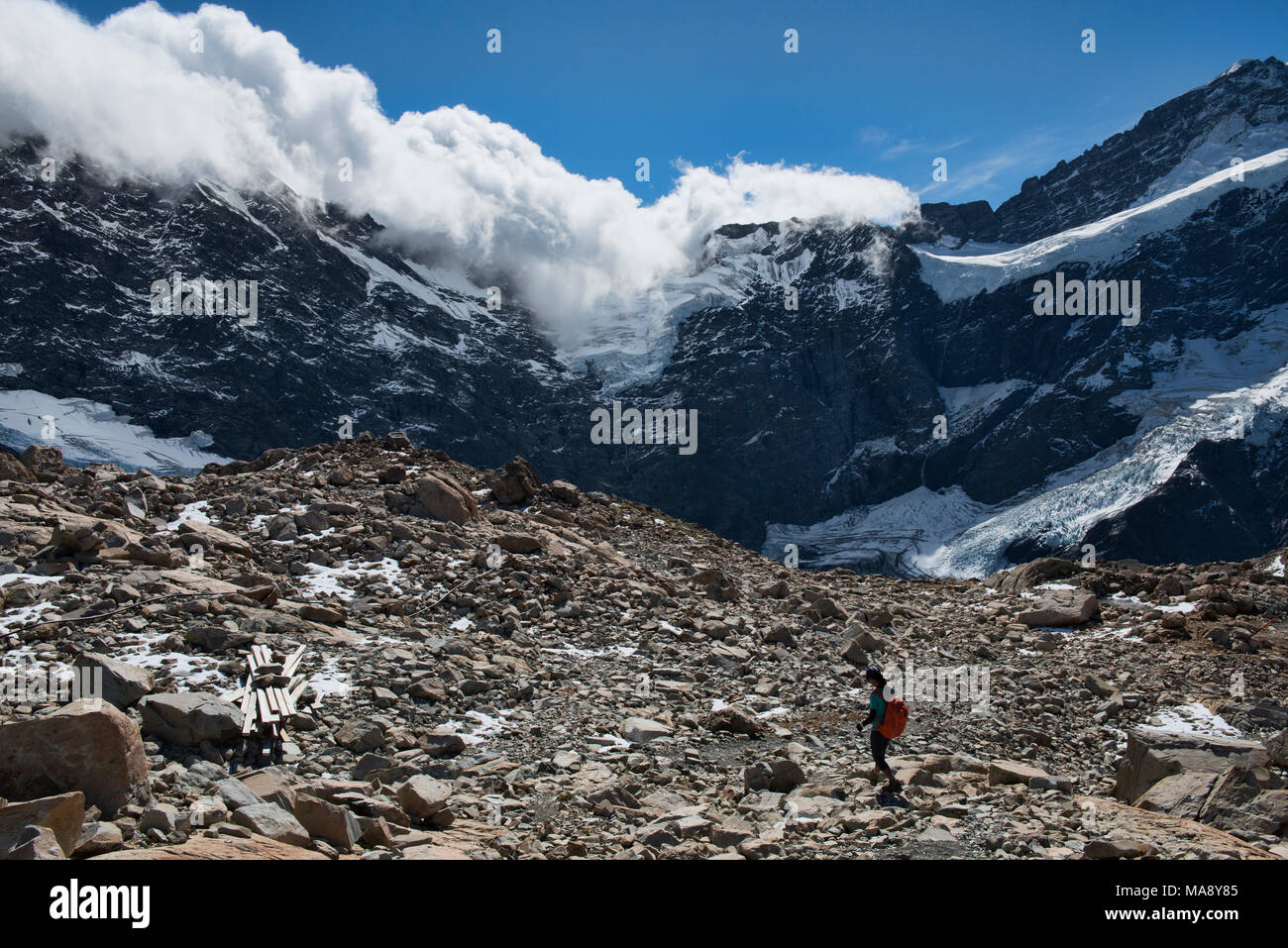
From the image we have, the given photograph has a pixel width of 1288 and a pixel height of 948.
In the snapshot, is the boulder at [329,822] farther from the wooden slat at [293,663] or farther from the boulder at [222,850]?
the wooden slat at [293,663]

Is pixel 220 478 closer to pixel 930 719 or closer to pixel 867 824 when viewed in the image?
pixel 930 719

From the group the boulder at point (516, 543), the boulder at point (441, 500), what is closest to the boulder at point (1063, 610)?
the boulder at point (516, 543)

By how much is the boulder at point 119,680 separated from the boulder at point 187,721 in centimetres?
43

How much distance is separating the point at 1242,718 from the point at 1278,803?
23.6 ft

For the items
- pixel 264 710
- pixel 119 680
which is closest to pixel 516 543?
pixel 264 710

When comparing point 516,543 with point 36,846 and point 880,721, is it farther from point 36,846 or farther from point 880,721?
point 36,846

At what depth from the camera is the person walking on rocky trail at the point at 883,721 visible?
965cm

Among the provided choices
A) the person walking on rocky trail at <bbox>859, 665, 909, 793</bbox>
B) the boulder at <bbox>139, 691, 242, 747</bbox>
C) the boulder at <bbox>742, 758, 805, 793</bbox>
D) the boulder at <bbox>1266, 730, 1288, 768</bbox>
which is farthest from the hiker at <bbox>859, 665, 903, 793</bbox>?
the boulder at <bbox>139, 691, 242, 747</bbox>

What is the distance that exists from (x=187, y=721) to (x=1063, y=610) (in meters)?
21.7

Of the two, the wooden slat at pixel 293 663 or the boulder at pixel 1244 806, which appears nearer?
the boulder at pixel 1244 806

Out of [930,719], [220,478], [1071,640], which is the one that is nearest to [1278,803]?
[930,719]

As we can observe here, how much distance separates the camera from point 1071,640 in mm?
20891

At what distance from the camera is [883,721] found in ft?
32.7

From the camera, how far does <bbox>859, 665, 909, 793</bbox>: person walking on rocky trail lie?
31.7ft
